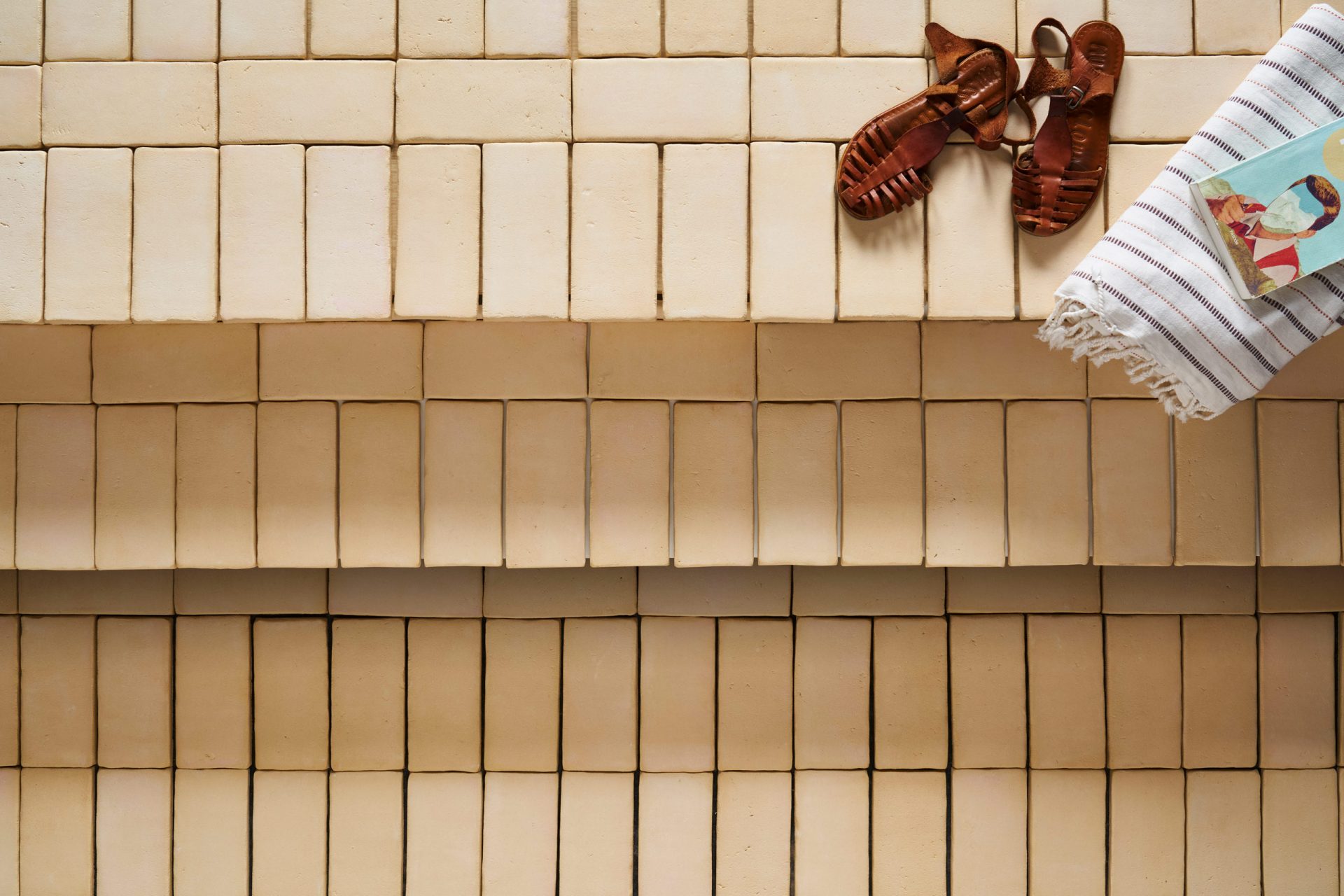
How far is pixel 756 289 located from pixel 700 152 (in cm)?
19

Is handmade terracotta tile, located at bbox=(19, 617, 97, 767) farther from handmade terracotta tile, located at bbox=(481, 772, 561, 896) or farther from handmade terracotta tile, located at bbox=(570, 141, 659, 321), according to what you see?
handmade terracotta tile, located at bbox=(570, 141, 659, 321)

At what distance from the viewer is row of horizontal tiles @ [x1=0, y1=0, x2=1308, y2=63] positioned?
1.01m

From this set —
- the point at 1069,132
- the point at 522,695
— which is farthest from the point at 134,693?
the point at 1069,132

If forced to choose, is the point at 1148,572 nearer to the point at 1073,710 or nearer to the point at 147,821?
the point at 1073,710

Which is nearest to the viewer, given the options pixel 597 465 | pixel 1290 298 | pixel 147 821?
pixel 1290 298

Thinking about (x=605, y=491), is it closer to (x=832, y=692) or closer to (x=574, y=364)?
(x=574, y=364)

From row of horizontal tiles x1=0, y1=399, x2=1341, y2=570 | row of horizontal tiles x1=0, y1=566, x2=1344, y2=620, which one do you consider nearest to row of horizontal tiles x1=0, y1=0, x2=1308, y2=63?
row of horizontal tiles x1=0, y1=399, x2=1341, y2=570

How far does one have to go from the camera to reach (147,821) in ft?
4.22

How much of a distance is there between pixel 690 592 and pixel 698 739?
0.78 feet

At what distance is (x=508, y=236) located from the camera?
1007 millimetres

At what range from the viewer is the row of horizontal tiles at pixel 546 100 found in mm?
1007

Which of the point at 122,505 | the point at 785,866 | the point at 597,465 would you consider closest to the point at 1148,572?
the point at 785,866

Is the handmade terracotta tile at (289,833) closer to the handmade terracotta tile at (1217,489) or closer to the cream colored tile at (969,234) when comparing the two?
the cream colored tile at (969,234)

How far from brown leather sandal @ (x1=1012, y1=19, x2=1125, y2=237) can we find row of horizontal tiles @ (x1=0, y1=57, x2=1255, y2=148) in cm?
4
